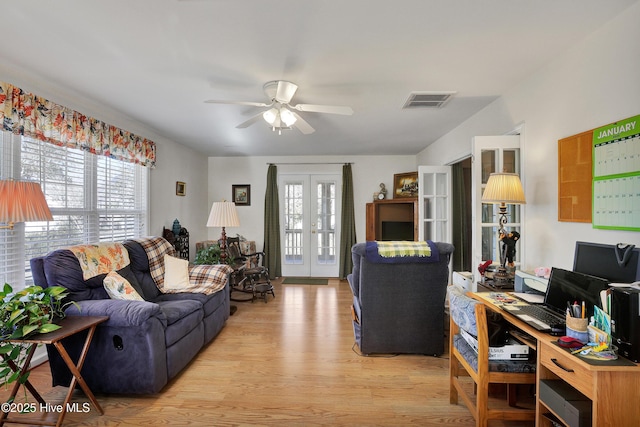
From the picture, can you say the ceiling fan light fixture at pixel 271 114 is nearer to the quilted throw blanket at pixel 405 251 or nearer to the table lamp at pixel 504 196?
the quilted throw blanket at pixel 405 251

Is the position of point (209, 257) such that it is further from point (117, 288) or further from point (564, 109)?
point (564, 109)

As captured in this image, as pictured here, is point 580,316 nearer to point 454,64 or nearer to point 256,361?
point 454,64

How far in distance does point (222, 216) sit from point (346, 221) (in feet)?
8.75

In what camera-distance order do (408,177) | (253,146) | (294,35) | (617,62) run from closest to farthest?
(617,62) → (294,35) → (253,146) → (408,177)

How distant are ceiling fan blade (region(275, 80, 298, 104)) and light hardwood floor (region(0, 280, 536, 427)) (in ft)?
7.57

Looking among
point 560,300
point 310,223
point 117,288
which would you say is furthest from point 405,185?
point 117,288

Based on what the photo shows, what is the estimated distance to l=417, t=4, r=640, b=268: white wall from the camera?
5.59ft

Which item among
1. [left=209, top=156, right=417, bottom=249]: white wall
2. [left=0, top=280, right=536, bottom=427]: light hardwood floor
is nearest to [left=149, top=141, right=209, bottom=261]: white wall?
[left=209, top=156, right=417, bottom=249]: white wall

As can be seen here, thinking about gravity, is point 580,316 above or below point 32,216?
below

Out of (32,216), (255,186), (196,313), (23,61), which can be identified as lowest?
(196,313)

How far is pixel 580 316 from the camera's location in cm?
137

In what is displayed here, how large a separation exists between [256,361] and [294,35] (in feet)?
8.45

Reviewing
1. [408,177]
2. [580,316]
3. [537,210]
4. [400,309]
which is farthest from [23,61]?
[408,177]

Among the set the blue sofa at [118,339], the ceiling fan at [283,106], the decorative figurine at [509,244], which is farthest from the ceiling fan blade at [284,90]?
the decorative figurine at [509,244]
